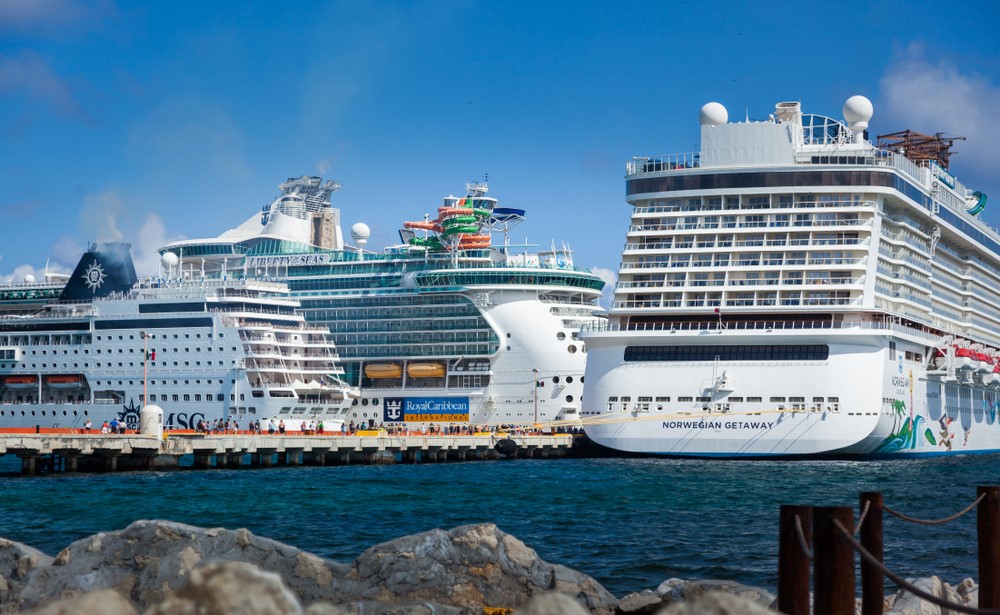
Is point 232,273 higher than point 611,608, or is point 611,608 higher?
point 232,273

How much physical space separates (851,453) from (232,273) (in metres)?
56.9

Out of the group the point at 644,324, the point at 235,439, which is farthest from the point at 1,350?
the point at 644,324

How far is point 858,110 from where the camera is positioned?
6175 centimetres

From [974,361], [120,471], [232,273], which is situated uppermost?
[232,273]

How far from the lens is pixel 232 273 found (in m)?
97.2

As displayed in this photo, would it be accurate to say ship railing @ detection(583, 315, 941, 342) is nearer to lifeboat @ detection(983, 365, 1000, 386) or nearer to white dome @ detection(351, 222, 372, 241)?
lifeboat @ detection(983, 365, 1000, 386)

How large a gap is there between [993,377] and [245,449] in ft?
126

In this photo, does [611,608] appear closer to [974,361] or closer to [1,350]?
[974,361]

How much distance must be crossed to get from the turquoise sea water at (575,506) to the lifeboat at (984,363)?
1181cm

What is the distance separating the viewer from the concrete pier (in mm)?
47750

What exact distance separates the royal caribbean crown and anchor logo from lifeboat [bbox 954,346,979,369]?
1202 inches

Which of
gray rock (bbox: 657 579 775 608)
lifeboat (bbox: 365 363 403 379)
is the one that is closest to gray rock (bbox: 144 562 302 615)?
gray rock (bbox: 657 579 775 608)

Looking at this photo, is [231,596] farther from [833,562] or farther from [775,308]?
[775,308]

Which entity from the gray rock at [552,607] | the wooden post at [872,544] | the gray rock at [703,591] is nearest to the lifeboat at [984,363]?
the gray rock at [703,591]
